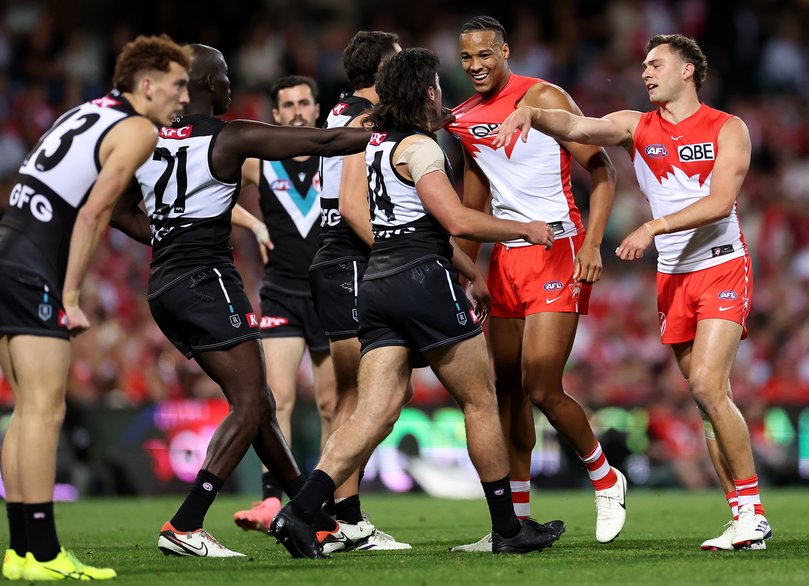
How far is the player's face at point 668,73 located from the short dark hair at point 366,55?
1756 millimetres

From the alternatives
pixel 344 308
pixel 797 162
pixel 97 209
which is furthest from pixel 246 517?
pixel 797 162

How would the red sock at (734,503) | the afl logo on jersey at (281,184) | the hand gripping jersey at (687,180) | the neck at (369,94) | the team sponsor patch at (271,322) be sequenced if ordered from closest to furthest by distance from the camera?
the red sock at (734,503) < the hand gripping jersey at (687,180) < the neck at (369,94) < the team sponsor patch at (271,322) < the afl logo on jersey at (281,184)

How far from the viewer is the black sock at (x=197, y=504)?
7516 millimetres

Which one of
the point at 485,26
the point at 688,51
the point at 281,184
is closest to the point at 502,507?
the point at 485,26

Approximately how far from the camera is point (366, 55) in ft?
27.7

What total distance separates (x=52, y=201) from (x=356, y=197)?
2149mm

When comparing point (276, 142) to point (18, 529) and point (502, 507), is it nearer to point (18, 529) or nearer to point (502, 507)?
point (502, 507)

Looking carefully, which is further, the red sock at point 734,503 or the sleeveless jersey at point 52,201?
the red sock at point 734,503

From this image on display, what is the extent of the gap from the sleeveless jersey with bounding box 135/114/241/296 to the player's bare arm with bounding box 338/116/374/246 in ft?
2.28

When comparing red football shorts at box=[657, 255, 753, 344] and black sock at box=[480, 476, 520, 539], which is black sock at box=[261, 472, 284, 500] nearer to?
black sock at box=[480, 476, 520, 539]

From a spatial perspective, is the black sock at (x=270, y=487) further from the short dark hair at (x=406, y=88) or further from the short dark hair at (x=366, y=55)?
the short dark hair at (x=406, y=88)

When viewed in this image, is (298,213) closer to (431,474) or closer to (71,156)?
(71,156)

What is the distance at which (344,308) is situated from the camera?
332 inches

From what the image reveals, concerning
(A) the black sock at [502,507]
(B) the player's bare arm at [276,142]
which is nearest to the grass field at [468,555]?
(A) the black sock at [502,507]
